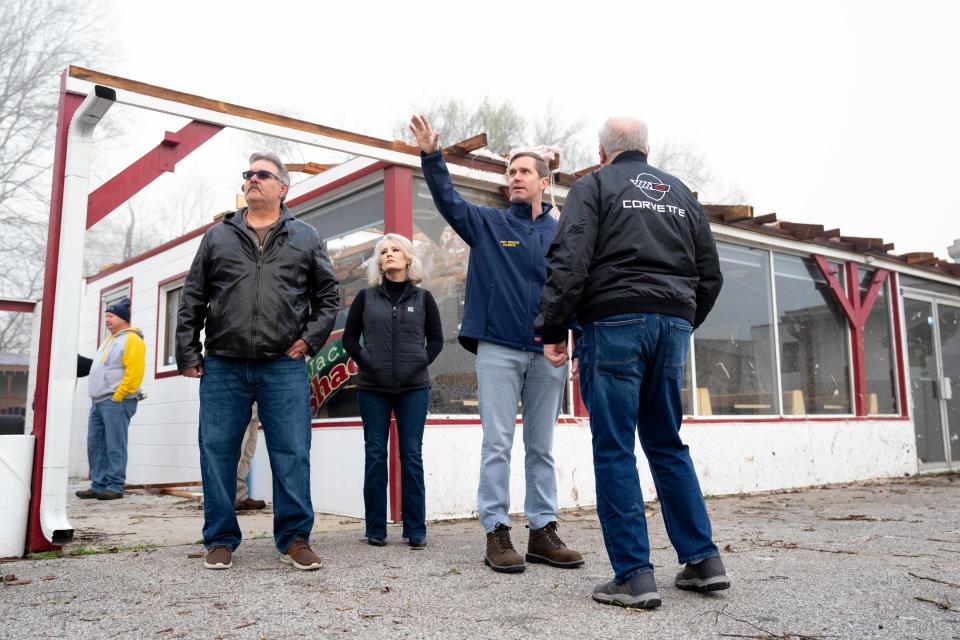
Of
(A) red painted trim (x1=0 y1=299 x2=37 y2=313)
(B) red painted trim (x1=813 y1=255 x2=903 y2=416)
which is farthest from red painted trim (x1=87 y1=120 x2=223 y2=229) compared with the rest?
(B) red painted trim (x1=813 y1=255 x2=903 y2=416)

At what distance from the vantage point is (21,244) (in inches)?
832

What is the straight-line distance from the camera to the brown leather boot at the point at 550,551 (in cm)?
379

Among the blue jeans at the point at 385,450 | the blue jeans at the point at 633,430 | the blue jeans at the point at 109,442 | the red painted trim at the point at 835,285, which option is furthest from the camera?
the red painted trim at the point at 835,285

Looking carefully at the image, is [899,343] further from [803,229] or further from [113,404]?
[113,404]

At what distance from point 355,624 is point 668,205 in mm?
1930

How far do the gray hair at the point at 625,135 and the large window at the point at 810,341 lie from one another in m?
6.61

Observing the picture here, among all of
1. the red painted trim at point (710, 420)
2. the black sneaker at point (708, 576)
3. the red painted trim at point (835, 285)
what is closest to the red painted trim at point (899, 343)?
the red painted trim at point (710, 420)

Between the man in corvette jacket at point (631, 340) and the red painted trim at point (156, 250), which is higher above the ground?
the red painted trim at point (156, 250)

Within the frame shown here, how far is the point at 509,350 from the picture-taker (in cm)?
396

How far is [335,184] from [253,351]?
323 centimetres

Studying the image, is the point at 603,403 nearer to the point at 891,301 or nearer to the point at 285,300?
the point at 285,300

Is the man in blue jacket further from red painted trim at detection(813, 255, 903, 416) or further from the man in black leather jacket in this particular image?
red painted trim at detection(813, 255, 903, 416)

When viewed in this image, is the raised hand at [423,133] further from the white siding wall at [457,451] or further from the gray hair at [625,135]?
the white siding wall at [457,451]

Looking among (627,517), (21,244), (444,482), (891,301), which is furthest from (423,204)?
(21,244)
